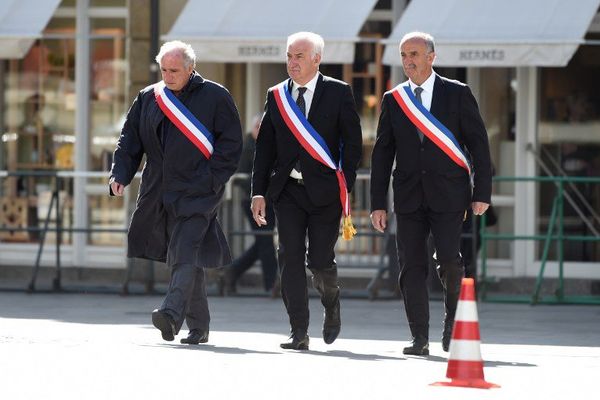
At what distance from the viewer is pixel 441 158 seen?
10.3 metres

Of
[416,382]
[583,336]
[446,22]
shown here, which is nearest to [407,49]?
[416,382]

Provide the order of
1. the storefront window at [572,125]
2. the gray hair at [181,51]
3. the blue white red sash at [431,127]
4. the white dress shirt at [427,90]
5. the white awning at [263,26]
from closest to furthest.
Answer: the blue white red sash at [431,127] → the white dress shirt at [427,90] → the gray hair at [181,51] → the white awning at [263,26] → the storefront window at [572,125]

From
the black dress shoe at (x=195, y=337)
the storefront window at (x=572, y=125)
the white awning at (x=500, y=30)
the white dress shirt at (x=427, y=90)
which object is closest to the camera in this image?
the white dress shirt at (x=427, y=90)

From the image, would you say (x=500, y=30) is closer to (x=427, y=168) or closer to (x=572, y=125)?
(x=572, y=125)

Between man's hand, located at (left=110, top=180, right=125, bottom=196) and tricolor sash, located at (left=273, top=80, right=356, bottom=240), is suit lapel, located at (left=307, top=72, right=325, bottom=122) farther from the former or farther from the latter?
man's hand, located at (left=110, top=180, right=125, bottom=196)

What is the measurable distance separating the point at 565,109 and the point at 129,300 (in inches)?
171

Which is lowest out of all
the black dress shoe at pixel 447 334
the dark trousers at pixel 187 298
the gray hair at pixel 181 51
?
the black dress shoe at pixel 447 334

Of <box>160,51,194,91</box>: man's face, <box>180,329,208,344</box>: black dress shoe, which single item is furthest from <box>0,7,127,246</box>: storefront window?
<box>160,51,194,91</box>: man's face

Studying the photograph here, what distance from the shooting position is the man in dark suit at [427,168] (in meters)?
10.3

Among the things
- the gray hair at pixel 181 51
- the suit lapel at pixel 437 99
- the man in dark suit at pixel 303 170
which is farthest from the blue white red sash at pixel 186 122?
the suit lapel at pixel 437 99

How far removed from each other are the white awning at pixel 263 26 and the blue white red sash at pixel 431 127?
5.59m

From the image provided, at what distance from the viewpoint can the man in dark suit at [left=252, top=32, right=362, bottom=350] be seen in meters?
10.6

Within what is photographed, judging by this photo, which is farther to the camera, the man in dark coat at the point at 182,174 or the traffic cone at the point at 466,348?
the man in dark coat at the point at 182,174

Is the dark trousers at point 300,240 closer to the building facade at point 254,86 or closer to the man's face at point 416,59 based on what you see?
the man's face at point 416,59
